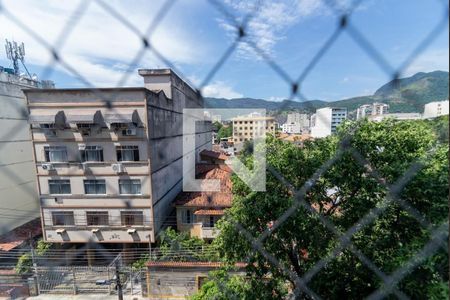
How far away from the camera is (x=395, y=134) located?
6.78 ft

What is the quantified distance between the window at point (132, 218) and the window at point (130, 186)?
381 millimetres

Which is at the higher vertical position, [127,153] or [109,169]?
[127,153]

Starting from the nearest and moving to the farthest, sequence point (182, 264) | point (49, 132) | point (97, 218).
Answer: point (182, 264), point (49, 132), point (97, 218)

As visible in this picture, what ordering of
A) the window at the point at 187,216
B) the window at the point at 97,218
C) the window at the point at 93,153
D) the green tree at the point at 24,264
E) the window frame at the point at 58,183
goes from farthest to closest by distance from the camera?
the window at the point at 187,216 < the window at the point at 97,218 < the window frame at the point at 58,183 < the window at the point at 93,153 < the green tree at the point at 24,264

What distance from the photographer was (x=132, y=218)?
454cm

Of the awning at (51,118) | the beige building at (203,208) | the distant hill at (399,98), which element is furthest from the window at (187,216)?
the distant hill at (399,98)

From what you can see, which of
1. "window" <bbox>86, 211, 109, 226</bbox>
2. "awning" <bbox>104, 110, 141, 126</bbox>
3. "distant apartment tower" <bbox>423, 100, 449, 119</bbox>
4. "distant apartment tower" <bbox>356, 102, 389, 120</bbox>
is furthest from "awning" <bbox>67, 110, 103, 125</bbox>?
"distant apartment tower" <bbox>423, 100, 449, 119</bbox>

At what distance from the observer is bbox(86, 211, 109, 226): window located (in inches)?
176

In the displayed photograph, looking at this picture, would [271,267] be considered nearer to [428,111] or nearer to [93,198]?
[428,111]

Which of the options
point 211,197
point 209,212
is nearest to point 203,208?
point 209,212

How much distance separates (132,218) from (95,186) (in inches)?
→ 33.4

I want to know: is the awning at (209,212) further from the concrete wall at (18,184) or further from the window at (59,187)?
the concrete wall at (18,184)

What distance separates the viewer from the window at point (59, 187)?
4.37 m

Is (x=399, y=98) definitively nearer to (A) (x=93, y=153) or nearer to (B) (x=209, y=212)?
(B) (x=209, y=212)
